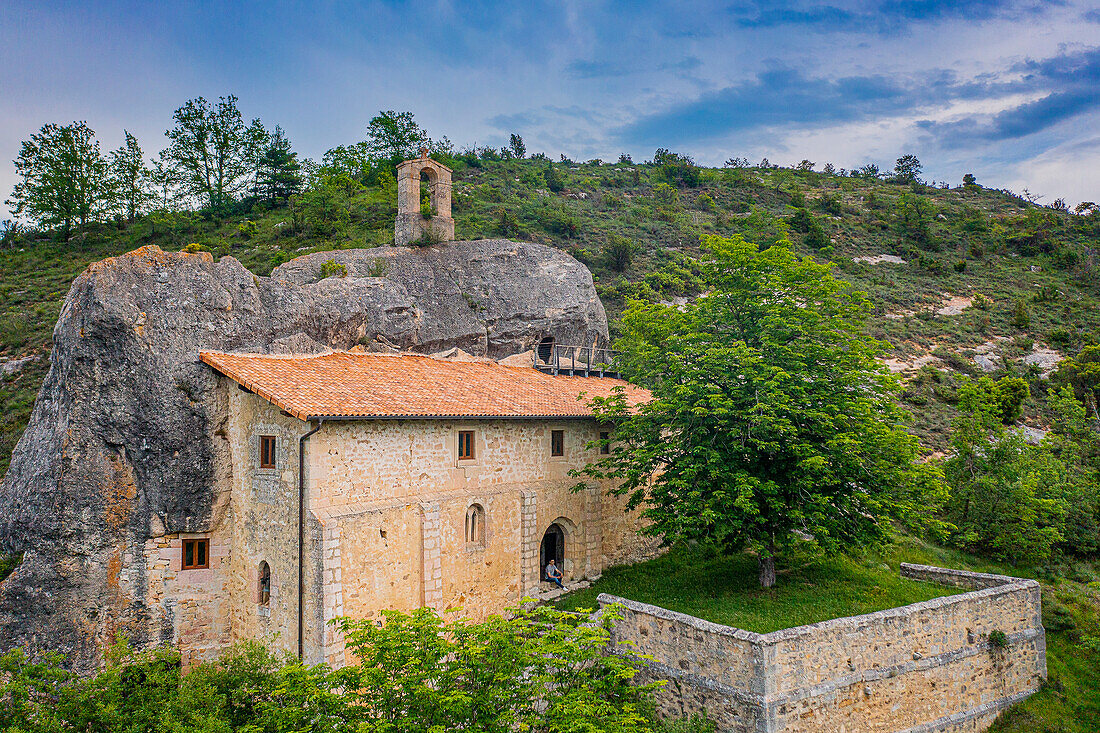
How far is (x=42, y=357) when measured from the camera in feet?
95.2

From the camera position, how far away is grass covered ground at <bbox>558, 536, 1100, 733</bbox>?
16609 mm

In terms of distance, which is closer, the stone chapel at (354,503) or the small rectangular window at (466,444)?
the stone chapel at (354,503)

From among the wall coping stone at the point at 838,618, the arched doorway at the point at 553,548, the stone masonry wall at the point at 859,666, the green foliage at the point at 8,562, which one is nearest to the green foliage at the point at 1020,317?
the wall coping stone at the point at 838,618

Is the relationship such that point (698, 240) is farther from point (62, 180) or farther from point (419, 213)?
point (62, 180)

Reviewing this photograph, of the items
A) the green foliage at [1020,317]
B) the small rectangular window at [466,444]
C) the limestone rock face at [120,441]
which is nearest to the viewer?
the limestone rock face at [120,441]

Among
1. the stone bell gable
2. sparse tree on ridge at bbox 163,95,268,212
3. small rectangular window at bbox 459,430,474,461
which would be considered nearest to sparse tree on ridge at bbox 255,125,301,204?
sparse tree on ridge at bbox 163,95,268,212

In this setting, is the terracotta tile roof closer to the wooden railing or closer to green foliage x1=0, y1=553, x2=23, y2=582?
the wooden railing

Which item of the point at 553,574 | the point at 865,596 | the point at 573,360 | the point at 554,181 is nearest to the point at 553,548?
the point at 553,574

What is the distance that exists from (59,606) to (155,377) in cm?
599

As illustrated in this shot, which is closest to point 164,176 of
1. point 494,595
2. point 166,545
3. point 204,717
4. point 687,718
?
point 166,545

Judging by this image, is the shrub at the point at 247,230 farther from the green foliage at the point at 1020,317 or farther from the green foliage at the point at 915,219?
the green foliage at the point at 915,219

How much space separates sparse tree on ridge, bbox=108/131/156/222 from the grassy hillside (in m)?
1.42

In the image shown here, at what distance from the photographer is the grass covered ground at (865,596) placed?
16.6m

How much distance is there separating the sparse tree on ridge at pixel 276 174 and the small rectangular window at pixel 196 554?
1605 inches
